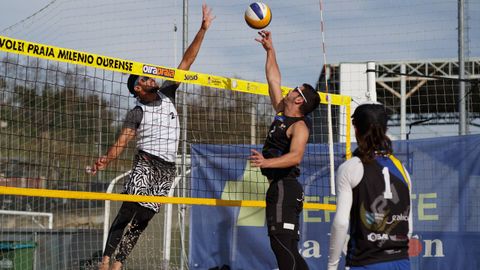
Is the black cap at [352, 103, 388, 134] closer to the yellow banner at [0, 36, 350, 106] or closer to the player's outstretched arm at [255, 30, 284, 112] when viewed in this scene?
the player's outstretched arm at [255, 30, 284, 112]

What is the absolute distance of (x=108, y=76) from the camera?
752 cm

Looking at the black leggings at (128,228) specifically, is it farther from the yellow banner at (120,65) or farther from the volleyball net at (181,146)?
the yellow banner at (120,65)

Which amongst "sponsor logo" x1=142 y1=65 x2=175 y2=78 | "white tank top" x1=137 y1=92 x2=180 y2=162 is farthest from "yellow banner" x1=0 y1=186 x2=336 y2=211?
"sponsor logo" x1=142 y1=65 x2=175 y2=78

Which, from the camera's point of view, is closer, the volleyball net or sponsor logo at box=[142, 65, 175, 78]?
sponsor logo at box=[142, 65, 175, 78]

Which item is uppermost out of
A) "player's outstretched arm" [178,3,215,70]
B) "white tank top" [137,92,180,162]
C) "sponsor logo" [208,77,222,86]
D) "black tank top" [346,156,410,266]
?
"player's outstretched arm" [178,3,215,70]

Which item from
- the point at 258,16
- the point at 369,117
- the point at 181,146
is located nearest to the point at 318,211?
the point at 181,146

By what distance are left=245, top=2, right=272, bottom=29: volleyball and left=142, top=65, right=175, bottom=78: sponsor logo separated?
3.25 ft

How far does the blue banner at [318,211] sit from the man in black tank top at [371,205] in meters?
4.84

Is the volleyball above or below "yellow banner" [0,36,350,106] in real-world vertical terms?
above

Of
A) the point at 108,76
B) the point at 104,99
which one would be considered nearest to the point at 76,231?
the point at 104,99

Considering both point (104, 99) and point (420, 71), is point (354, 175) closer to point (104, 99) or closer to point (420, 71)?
point (104, 99)

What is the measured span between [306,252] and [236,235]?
0.96m

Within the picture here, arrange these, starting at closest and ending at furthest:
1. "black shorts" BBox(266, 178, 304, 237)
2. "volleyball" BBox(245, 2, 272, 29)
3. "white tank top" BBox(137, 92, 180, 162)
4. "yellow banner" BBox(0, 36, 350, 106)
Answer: "black shorts" BBox(266, 178, 304, 237), "yellow banner" BBox(0, 36, 350, 106), "white tank top" BBox(137, 92, 180, 162), "volleyball" BBox(245, 2, 272, 29)

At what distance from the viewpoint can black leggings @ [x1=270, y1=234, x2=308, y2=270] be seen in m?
6.45
